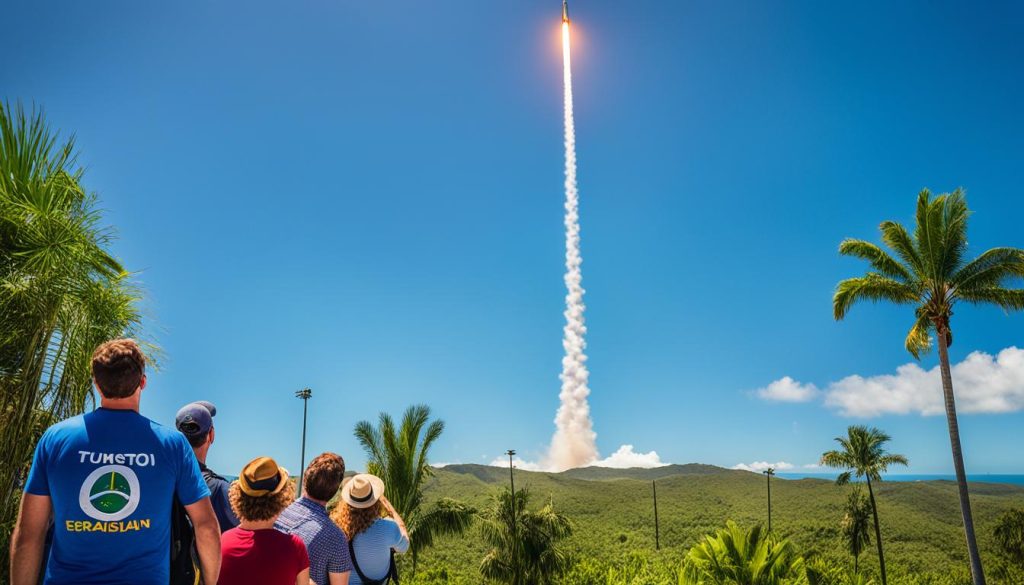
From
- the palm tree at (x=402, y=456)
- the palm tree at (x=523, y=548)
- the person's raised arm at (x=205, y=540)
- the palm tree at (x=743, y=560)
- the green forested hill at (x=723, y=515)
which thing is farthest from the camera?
the green forested hill at (x=723, y=515)

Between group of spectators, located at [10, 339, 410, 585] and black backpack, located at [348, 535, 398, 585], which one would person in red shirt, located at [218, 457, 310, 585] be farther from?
black backpack, located at [348, 535, 398, 585]

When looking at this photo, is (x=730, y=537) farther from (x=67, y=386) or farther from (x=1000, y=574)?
(x=1000, y=574)

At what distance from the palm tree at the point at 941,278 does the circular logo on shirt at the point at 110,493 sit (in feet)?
83.0

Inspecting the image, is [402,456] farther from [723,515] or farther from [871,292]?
[723,515]

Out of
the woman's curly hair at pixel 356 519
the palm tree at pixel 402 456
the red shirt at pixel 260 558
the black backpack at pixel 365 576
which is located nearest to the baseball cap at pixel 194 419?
the red shirt at pixel 260 558

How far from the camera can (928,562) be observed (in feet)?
247

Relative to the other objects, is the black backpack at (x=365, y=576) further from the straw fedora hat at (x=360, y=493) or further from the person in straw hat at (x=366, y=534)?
the straw fedora hat at (x=360, y=493)

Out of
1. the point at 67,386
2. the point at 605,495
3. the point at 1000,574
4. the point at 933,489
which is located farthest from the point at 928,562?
the point at 67,386

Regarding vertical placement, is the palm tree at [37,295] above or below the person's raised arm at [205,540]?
above

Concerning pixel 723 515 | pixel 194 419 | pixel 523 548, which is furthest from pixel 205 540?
pixel 723 515

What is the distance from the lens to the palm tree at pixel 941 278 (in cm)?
2194

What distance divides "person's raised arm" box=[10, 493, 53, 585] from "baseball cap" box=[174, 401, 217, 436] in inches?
54.2

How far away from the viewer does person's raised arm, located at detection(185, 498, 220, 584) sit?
307cm

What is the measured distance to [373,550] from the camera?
4.53 m
